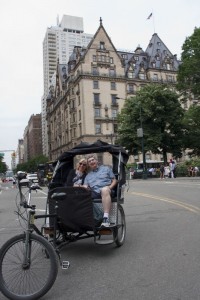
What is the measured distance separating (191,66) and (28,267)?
36.1 metres

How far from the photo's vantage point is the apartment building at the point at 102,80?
7925 cm

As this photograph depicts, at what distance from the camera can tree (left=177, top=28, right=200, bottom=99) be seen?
123 ft

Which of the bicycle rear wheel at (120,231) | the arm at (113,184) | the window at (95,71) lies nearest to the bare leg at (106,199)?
the arm at (113,184)

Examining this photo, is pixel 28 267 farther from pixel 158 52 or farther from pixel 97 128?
pixel 158 52

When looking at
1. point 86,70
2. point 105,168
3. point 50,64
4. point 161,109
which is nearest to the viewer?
point 105,168

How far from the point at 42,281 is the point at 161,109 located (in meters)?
47.2

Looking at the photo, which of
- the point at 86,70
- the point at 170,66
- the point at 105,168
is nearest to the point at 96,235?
the point at 105,168

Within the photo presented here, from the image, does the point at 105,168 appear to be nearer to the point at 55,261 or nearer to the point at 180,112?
the point at 55,261

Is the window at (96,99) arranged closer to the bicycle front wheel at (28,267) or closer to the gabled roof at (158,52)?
the gabled roof at (158,52)

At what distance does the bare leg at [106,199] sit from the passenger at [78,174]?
3.34 feet

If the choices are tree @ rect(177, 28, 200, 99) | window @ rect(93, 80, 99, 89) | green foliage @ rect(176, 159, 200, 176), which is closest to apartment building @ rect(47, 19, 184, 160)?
window @ rect(93, 80, 99, 89)

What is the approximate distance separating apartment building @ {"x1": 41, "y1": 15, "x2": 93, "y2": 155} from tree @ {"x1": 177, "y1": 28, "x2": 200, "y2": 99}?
14132 centimetres

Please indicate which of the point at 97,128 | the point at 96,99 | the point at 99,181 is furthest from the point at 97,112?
the point at 99,181

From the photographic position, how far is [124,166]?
795 cm
